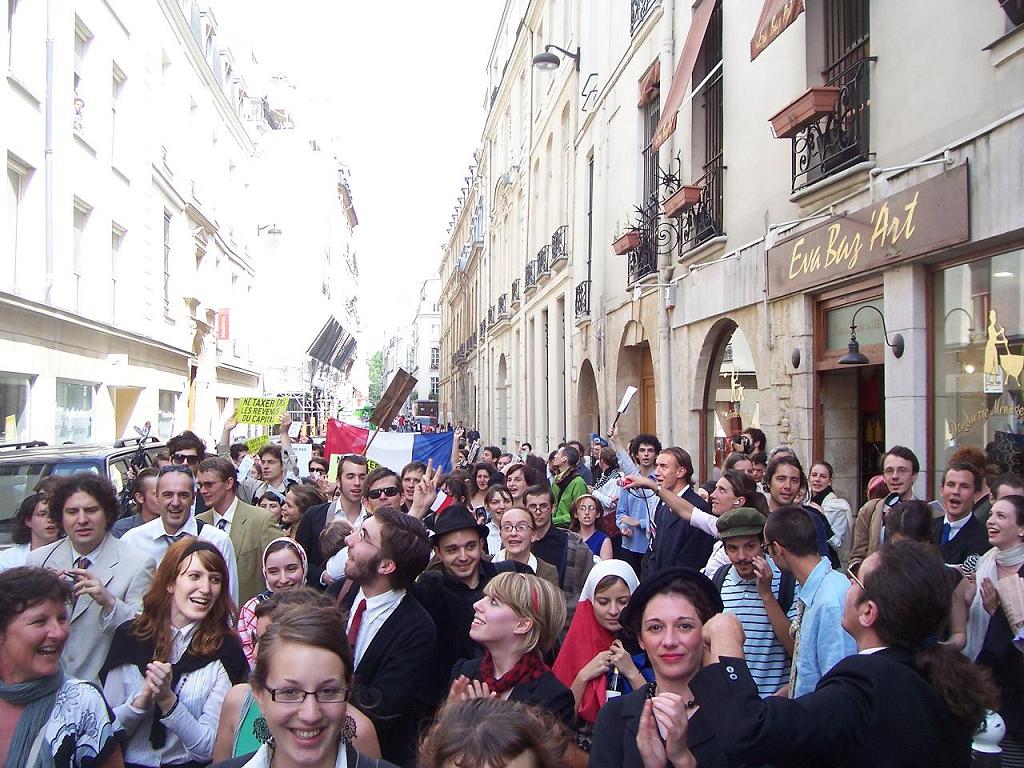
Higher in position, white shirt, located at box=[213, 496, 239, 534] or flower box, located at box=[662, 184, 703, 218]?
flower box, located at box=[662, 184, 703, 218]

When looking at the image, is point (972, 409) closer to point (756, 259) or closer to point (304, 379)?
point (756, 259)

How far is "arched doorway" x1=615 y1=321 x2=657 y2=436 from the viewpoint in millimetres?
16438

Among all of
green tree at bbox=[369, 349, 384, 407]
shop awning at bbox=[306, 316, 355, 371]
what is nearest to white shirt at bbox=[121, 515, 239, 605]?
shop awning at bbox=[306, 316, 355, 371]

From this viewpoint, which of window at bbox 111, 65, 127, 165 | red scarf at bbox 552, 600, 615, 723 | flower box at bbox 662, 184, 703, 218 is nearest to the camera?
red scarf at bbox 552, 600, 615, 723

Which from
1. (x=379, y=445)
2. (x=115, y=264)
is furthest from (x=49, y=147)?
(x=379, y=445)

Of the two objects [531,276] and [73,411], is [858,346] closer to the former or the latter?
[73,411]

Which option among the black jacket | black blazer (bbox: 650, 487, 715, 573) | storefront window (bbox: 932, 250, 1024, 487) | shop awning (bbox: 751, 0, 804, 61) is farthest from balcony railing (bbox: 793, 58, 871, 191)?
the black jacket

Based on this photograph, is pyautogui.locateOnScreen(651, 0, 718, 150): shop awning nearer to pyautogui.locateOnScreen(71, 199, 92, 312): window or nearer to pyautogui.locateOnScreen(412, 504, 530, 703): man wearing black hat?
pyautogui.locateOnScreen(412, 504, 530, 703): man wearing black hat

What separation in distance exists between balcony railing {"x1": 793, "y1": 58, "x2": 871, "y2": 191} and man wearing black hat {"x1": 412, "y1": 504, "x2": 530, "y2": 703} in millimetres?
5741

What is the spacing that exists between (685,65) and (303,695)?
11.2 m

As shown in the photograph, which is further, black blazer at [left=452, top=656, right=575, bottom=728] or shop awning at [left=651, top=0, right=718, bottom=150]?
shop awning at [left=651, top=0, right=718, bottom=150]

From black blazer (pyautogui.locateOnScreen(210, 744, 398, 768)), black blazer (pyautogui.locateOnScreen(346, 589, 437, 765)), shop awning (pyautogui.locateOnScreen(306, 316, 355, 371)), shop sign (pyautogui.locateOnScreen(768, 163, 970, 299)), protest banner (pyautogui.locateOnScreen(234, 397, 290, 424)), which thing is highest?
shop awning (pyautogui.locateOnScreen(306, 316, 355, 371))

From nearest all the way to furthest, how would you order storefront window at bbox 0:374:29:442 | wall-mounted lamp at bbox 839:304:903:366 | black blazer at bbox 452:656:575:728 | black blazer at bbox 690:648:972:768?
black blazer at bbox 690:648:972:768
black blazer at bbox 452:656:575:728
wall-mounted lamp at bbox 839:304:903:366
storefront window at bbox 0:374:29:442

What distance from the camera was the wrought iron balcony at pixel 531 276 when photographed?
25547 mm
